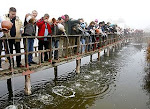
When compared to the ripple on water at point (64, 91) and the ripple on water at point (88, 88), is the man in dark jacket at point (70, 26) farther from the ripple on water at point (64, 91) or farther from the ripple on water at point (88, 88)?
the ripple on water at point (64, 91)

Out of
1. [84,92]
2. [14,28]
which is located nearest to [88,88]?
[84,92]

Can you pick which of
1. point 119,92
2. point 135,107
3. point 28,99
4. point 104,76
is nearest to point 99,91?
point 119,92

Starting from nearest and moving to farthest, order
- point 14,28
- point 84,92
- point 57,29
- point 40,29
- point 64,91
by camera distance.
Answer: point 14,28
point 40,29
point 57,29
point 84,92
point 64,91

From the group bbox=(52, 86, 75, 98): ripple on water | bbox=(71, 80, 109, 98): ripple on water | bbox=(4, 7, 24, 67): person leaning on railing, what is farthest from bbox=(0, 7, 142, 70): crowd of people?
bbox=(71, 80, 109, 98): ripple on water

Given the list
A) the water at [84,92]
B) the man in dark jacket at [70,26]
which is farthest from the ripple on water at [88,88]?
the man in dark jacket at [70,26]

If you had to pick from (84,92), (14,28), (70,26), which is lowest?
(84,92)

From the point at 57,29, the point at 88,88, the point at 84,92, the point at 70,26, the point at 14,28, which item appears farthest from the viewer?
the point at 70,26

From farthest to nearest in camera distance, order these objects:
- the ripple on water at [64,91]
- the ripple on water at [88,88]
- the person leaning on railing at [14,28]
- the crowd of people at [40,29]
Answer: the ripple on water at [88,88], the ripple on water at [64,91], the crowd of people at [40,29], the person leaning on railing at [14,28]

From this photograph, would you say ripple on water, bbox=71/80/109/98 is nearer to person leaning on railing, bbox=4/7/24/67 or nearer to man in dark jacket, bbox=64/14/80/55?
man in dark jacket, bbox=64/14/80/55

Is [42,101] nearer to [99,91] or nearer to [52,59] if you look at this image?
[52,59]

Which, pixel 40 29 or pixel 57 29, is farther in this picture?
pixel 57 29

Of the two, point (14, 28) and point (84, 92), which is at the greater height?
point (14, 28)

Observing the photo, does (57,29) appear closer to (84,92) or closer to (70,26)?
(70,26)

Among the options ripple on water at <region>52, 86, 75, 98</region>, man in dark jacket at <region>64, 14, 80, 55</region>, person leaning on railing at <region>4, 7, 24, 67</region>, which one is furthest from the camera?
man in dark jacket at <region>64, 14, 80, 55</region>
